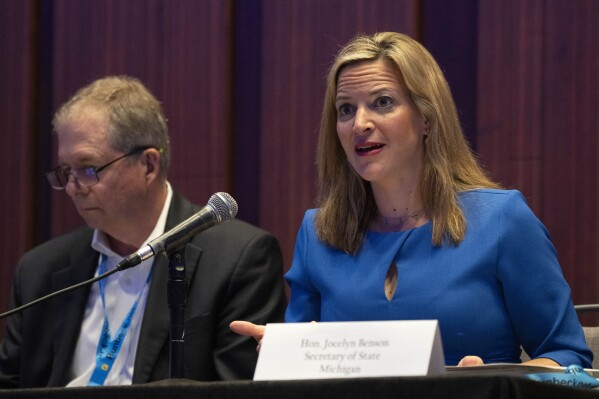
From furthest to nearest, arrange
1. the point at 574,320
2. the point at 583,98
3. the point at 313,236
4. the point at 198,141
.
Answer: the point at 198,141 < the point at 583,98 < the point at 313,236 < the point at 574,320

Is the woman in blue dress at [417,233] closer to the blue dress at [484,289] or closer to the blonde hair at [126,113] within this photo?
the blue dress at [484,289]

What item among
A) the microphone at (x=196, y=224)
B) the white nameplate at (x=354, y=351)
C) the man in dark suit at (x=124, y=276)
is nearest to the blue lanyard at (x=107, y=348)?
the man in dark suit at (x=124, y=276)

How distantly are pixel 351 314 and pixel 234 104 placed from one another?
151cm

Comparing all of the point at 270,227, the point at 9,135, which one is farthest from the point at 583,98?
the point at 9,135

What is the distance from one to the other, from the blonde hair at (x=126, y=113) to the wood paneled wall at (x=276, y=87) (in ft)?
1.14

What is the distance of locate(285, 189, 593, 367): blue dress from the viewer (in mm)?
2164

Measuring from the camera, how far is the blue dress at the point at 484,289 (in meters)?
2.16

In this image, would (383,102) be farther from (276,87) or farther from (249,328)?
(276,87)

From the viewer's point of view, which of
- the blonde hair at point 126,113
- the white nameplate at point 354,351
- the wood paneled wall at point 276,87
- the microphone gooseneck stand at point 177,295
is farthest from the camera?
the blonde hair at point 126,113

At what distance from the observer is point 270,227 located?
11.6ft

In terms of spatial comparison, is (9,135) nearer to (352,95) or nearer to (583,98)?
(352,95)

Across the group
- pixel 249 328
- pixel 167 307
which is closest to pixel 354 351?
pixel 249 328

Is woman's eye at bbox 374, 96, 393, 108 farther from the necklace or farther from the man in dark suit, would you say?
the man in dark suit

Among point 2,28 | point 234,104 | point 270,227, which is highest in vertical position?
point 2,28
